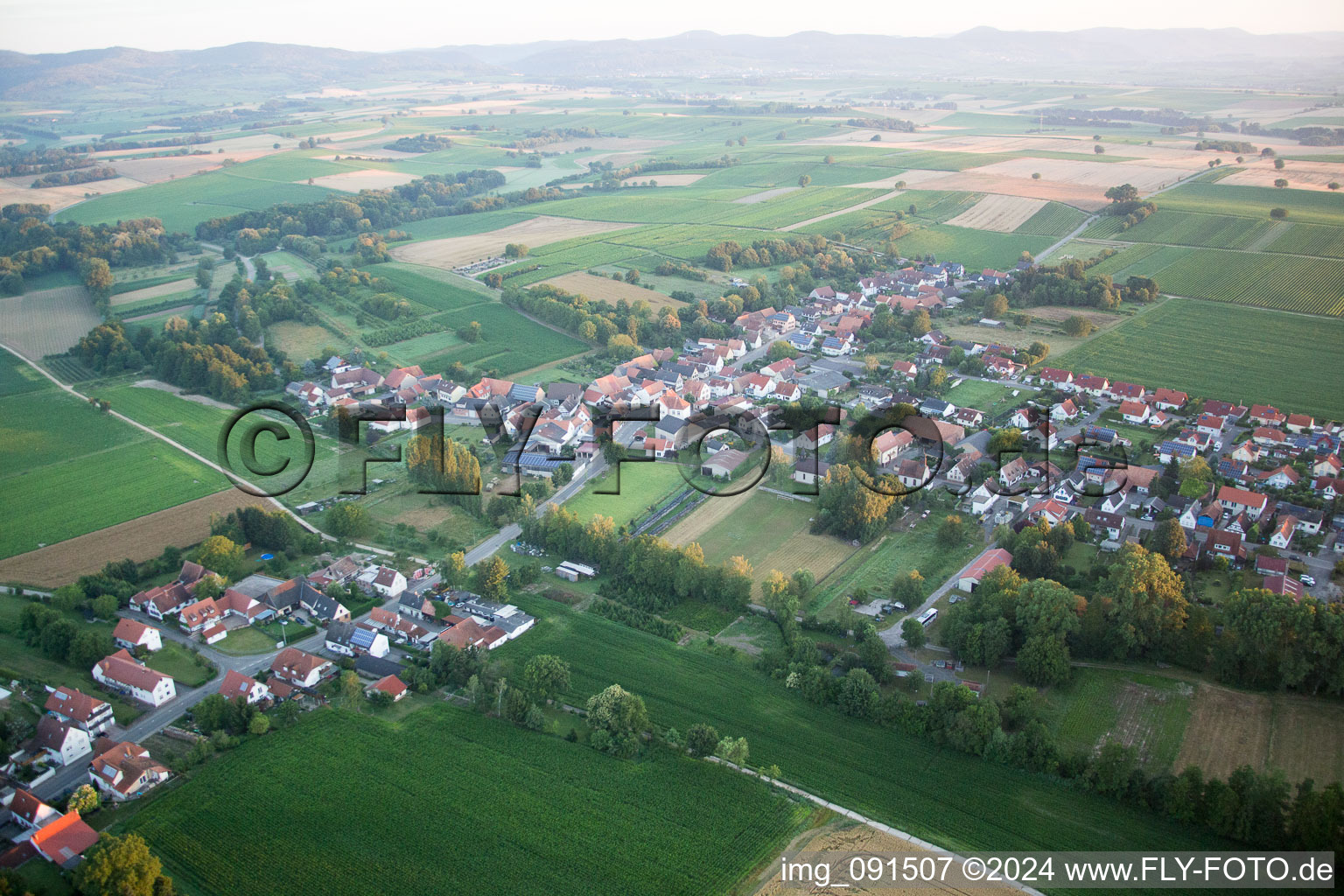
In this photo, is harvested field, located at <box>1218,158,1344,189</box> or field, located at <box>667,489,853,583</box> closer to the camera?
field, located at <box>667,489,853,583</box>

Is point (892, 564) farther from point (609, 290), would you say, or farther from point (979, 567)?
point (609, 290)

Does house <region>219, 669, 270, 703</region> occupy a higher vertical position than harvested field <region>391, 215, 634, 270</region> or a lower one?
lower

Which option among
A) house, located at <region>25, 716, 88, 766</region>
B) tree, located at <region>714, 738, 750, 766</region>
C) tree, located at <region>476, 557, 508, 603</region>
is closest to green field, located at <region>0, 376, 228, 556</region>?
house, located at <region>25, 716, 88, 766</region>

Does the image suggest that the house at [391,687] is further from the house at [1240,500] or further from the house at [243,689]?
the house at [1240,500]

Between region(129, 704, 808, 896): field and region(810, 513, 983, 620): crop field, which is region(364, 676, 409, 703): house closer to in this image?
region(129, 704, 808, 896): field

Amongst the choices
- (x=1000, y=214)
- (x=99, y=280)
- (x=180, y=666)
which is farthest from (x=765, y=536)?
(x=1000, y=214)

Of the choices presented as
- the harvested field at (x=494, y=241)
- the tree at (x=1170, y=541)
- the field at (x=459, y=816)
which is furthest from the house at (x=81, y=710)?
the harvested field at (x=494, y=241)
